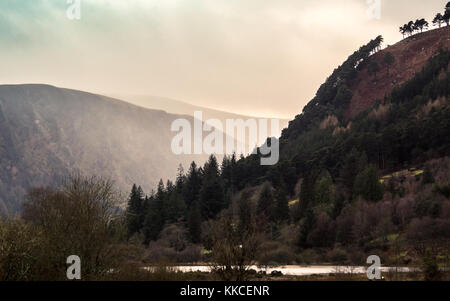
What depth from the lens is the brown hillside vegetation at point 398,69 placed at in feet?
559

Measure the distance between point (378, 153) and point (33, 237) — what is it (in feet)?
306

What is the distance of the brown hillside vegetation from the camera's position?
17050cm

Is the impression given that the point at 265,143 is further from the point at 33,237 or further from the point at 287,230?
the point at 33,237

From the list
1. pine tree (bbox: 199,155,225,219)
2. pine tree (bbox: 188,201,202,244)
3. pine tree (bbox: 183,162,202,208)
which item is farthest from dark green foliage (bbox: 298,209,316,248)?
pine tree (bbox: 183,162,202,208)

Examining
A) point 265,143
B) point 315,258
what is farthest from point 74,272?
point 265,143

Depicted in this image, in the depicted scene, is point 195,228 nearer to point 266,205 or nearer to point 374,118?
point 266,205

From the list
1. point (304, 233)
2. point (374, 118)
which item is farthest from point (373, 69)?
point (304, 233)

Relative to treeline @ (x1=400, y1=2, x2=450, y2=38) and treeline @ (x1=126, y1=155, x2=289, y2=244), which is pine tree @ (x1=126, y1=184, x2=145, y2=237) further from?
treeline @ (x1=400, y1=2, x2=450, y2=38)

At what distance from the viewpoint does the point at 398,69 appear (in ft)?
584

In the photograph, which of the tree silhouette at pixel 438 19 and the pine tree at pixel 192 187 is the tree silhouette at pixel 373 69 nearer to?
the tree silhouette at pixel 438 19

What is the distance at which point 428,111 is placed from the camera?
383ft

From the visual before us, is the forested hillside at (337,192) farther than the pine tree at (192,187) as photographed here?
No

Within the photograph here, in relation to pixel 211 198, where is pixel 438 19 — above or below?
above

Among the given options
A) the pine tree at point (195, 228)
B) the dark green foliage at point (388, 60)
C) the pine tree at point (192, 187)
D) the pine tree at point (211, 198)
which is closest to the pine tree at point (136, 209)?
the pine tree at point (192, 187)
